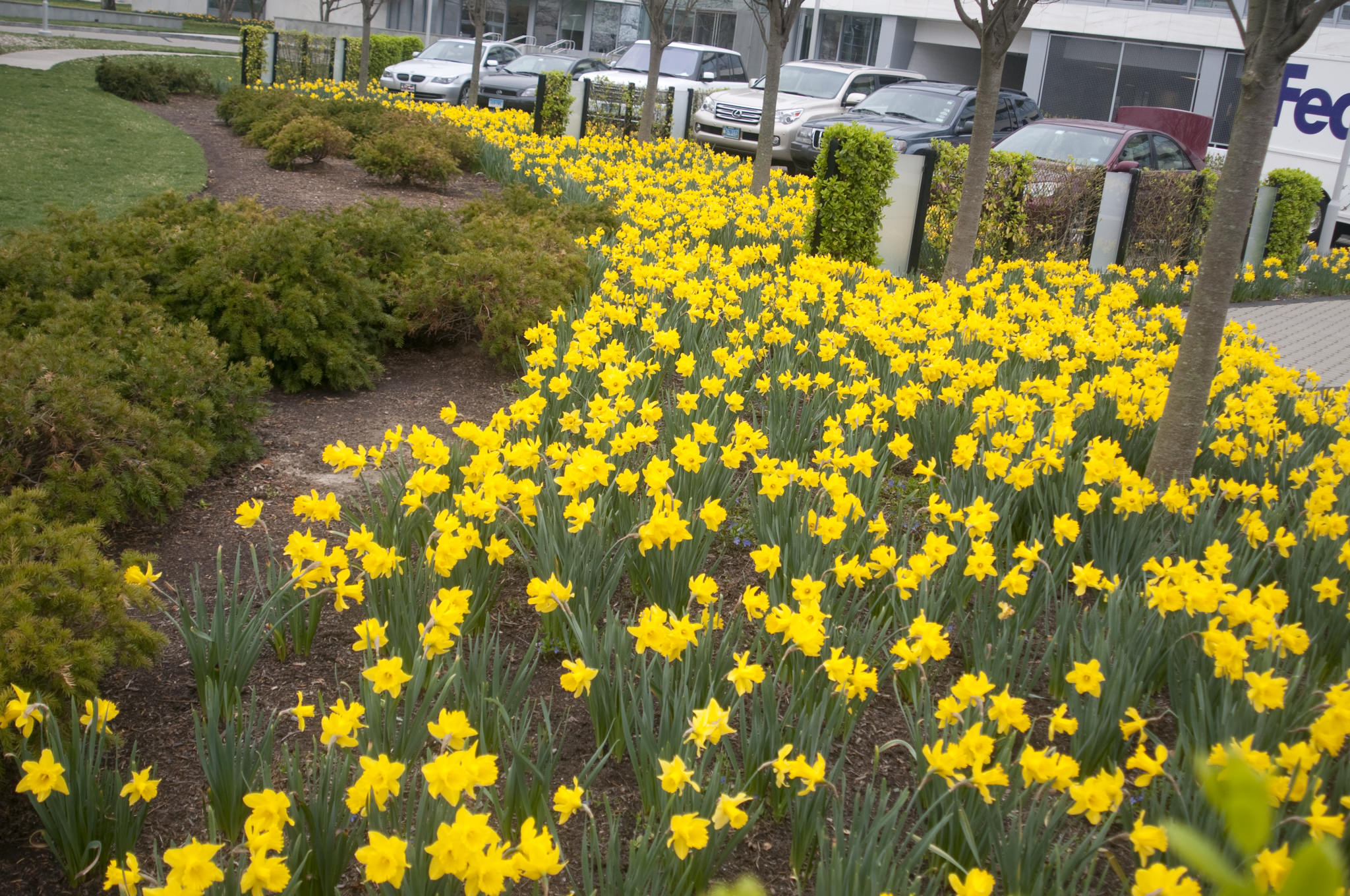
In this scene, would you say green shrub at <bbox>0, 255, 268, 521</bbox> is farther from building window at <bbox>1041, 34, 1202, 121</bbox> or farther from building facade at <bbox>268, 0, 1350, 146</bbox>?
building window at <bbox>1041, 34, 1202, 121</bbox>

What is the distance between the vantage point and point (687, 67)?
21.2 metres

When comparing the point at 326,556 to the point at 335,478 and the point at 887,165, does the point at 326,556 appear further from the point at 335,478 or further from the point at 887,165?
the point at 887,165

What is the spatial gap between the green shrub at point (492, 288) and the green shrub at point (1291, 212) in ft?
30.1

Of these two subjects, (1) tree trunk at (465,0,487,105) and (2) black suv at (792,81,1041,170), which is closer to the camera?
(2) black suv at (792,81,1041,170)

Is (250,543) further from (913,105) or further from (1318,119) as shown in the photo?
(1318,119)

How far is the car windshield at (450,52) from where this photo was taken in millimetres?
22859

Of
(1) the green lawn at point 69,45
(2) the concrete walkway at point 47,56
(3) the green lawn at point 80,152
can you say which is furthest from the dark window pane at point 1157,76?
(2) the concrete walkway at point 47,56

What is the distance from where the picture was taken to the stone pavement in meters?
8.00

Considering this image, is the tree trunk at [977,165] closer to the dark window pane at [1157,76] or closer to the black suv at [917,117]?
the black suv at [917,117]

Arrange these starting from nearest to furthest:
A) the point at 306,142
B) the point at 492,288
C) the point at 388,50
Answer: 1. the point at 492,288
2. the point at 306,142
3. the point at 388,50

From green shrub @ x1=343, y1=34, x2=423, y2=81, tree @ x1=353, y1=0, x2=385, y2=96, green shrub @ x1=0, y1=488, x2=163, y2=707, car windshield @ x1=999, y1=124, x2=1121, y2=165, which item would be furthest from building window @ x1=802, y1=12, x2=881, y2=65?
green shrub @ x1=0, y1=488, x2=163, y2=707

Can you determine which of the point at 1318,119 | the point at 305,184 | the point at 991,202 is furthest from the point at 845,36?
the point at 305,184

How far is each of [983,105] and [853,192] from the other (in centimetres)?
178

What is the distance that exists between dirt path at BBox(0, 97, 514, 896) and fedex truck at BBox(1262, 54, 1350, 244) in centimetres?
1410
